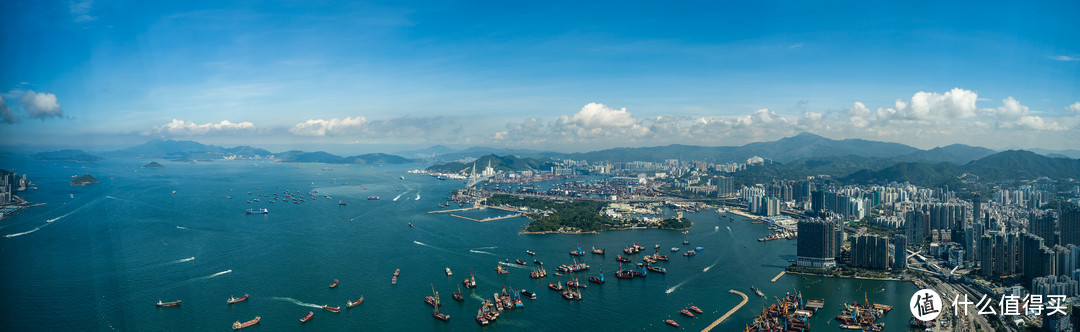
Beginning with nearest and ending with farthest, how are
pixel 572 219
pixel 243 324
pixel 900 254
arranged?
1. pixel 243 324
2. pixel 900 254
3. pixel 572 219

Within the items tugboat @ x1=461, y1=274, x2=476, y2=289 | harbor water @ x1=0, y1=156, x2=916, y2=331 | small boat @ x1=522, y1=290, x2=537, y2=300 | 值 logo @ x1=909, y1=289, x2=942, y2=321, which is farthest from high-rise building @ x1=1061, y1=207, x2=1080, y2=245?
tugboat @ x1=461, y1=274, x2=476, y2=289

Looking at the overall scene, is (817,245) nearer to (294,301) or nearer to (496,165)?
(294,301)

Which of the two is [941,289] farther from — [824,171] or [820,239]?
[824,171]

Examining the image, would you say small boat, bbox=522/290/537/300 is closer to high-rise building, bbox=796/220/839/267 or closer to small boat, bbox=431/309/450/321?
small boat, bbox=431/309/450/321

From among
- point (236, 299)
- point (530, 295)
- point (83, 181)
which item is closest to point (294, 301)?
point (236, 299)

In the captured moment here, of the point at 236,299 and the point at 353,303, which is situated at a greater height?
the point at 236,299

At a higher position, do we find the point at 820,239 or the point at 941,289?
the point at 820,239

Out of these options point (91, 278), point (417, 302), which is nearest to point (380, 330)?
point (417, 302)

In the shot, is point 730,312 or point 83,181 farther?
point 83,181
